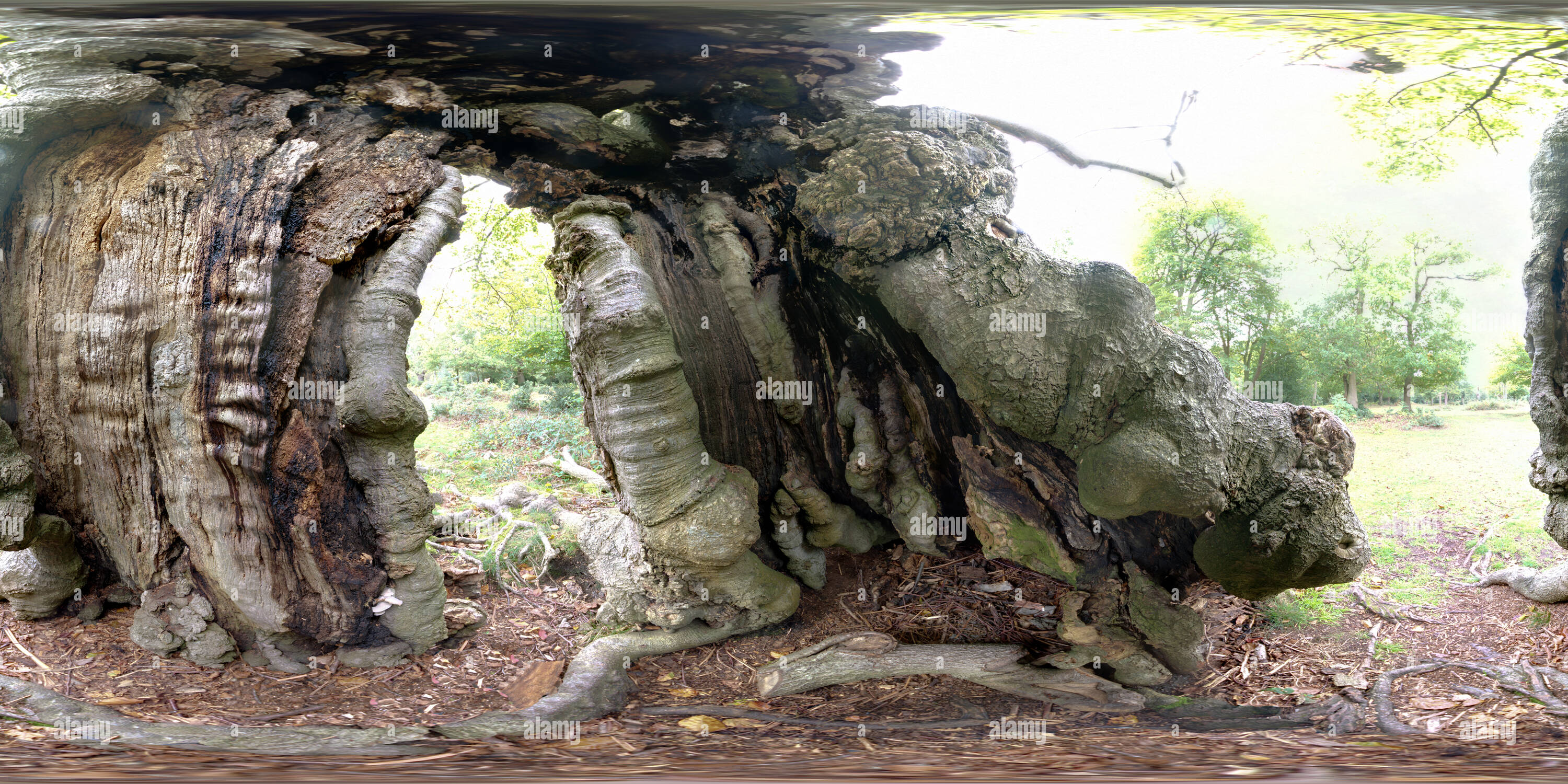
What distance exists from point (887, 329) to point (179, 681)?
2.15m

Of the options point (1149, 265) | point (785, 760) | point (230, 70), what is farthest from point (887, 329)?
point (230, 70)

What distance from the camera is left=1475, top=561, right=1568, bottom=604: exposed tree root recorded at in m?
2.06

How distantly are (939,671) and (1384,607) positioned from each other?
1.42 meters

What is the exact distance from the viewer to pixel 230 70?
158 cm

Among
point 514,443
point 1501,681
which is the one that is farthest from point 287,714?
point 1501,681

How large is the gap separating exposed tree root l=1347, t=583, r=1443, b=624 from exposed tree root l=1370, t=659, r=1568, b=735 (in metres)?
0.20

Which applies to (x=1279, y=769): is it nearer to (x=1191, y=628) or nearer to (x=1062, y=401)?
(x=1062, y=401)

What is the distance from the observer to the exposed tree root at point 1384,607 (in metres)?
2.05

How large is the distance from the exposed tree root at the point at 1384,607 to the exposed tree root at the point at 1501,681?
20cm

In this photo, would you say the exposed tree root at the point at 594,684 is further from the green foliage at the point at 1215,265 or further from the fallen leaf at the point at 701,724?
the green foliage at the point at 1215,265

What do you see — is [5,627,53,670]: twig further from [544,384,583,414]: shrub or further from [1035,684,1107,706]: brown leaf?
[1035,684,1107,706]: brown leaf

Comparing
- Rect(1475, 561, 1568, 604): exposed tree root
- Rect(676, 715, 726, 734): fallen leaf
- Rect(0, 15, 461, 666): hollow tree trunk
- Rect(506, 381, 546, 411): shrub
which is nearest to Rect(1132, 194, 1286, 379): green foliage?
Rect(1475, 561, 1568, 604): exposed tree root

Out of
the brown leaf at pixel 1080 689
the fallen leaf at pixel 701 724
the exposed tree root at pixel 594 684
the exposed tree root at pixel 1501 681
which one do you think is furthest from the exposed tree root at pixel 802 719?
the exposed tree root at pixel 1501 681

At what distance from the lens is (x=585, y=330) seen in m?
2.10
